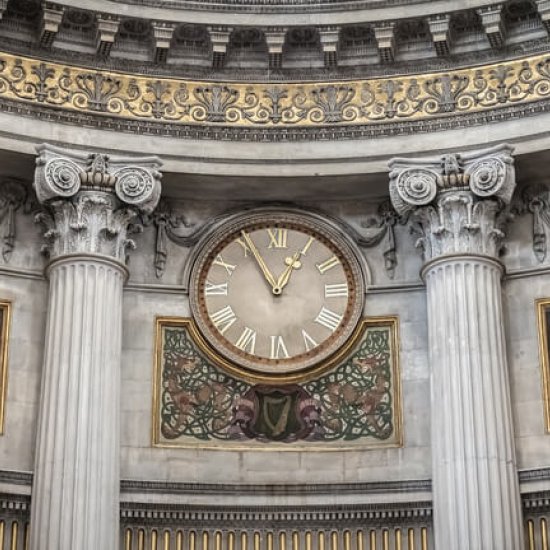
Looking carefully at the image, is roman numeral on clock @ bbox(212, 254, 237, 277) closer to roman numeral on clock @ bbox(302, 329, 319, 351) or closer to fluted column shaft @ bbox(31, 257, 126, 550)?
roman numeral on clock @ bbox(302, 329, 319, 351)

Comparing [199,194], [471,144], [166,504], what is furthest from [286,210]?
[166,504]

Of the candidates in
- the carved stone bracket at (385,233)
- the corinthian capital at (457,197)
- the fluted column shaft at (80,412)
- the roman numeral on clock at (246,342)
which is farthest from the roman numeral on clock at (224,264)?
the corinthian capital at (457,197)

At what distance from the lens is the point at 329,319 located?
870 inches

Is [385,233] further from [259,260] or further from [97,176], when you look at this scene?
[97,176]

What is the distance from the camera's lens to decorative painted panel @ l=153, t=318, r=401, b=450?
2155cm

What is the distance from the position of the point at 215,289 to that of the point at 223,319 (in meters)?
0.43

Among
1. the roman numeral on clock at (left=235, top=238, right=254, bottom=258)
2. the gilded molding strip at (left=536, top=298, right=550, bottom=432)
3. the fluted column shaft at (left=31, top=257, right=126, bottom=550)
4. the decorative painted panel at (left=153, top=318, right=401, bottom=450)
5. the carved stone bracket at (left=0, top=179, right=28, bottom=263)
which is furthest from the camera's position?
the roman numeral on clock at (left=235, top=238, right=254, bottom=258)

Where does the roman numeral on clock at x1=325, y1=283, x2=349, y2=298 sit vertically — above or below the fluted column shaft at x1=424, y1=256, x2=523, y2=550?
above

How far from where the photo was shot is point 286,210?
22.7 m

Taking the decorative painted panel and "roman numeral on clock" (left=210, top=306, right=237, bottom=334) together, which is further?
"roman numeral on clock" (left=210, top=306, right=237, bottom=334)

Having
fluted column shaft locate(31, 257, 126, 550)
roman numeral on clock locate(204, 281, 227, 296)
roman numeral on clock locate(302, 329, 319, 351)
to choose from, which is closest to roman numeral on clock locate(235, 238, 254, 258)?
roman numeral on clock locate(204, 281, 227, 296)

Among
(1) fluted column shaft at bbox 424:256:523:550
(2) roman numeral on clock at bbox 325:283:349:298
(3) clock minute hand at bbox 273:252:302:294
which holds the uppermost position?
(3) clock minute hand at bbox 273:252:302:294

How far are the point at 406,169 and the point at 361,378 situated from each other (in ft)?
9.15

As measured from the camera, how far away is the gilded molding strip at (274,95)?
21.9 meters
